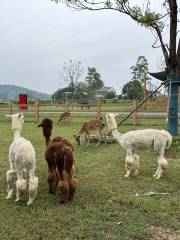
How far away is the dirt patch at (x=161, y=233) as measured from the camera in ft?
16.6

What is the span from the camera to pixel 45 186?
7387 millimetres

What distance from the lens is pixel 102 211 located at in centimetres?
598

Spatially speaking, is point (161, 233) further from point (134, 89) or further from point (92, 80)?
point (92, 80)

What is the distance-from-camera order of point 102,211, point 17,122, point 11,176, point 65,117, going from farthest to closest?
point 65,117, point 17,122, point 11,176, point 102,211

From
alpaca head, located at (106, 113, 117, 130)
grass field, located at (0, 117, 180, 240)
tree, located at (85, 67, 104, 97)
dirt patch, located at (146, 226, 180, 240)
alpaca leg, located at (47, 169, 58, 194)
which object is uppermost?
tree, located at (85, 67, 104, 97)

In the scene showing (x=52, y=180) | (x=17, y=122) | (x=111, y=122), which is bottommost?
(x=52, y=180)

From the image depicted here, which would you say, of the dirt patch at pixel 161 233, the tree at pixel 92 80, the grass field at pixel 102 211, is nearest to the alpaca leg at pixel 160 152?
the grass field at pixel 102 211

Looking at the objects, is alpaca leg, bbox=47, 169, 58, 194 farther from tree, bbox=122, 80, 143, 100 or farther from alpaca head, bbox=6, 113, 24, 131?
tree, bbox=122, 80, 143, 100

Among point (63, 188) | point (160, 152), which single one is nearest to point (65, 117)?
point (160, 152)

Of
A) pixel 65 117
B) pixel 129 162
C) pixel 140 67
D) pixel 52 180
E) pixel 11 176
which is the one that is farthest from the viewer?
pixel 140 67

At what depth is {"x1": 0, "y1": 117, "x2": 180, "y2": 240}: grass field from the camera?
5129 mm

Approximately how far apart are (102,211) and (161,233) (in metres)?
1.07

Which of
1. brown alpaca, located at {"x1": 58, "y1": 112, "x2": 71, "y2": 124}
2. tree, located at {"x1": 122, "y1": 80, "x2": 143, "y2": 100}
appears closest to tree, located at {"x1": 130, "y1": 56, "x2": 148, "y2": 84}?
tree, located at {"x1": 122, "y1": 80, "x2": 143, "y2": 100}

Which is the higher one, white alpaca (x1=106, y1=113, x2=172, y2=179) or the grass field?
white alpaca (x1=106, y1=113, x2=172, y2=179)
